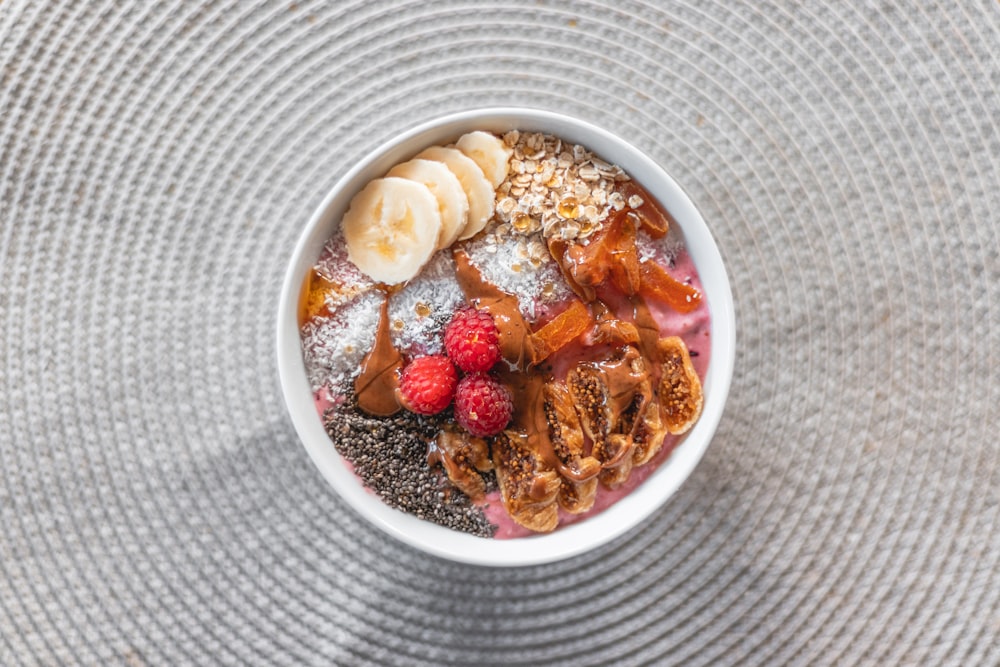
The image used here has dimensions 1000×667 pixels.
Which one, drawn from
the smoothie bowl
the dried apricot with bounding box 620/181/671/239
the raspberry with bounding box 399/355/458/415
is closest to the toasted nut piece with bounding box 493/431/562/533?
the smoothie bowl

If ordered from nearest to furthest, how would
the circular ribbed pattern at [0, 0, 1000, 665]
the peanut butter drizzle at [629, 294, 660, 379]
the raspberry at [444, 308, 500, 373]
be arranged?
1. the raspberry at [444, 308, 500, 373]
2. the peanut butter drizzle at [629, 294, 660, 379]
3. the circular ribbed pattern at [0, 0, 1000, 665]

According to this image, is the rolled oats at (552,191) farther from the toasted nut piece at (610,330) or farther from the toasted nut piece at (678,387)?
the toasted nut piece at (678,387)

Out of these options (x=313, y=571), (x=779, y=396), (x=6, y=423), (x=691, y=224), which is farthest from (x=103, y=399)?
(x=779, y=396)

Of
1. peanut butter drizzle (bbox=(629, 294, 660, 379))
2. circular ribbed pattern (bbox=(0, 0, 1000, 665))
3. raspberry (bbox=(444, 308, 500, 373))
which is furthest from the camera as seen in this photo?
circular ribbed pattern (bbox=(0, 0, 1000, 665))

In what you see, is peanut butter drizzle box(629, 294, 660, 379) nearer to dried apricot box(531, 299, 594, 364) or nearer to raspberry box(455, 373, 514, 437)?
dried apricot box(531, 299, 594, 364)

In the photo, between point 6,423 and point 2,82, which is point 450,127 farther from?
point 6,423

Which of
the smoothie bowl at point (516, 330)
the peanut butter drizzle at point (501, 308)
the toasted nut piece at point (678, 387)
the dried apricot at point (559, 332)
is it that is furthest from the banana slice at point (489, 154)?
the toasted nut piece at point (678, 387)

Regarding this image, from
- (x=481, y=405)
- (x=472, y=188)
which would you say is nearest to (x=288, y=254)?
(x=472, y=188)
